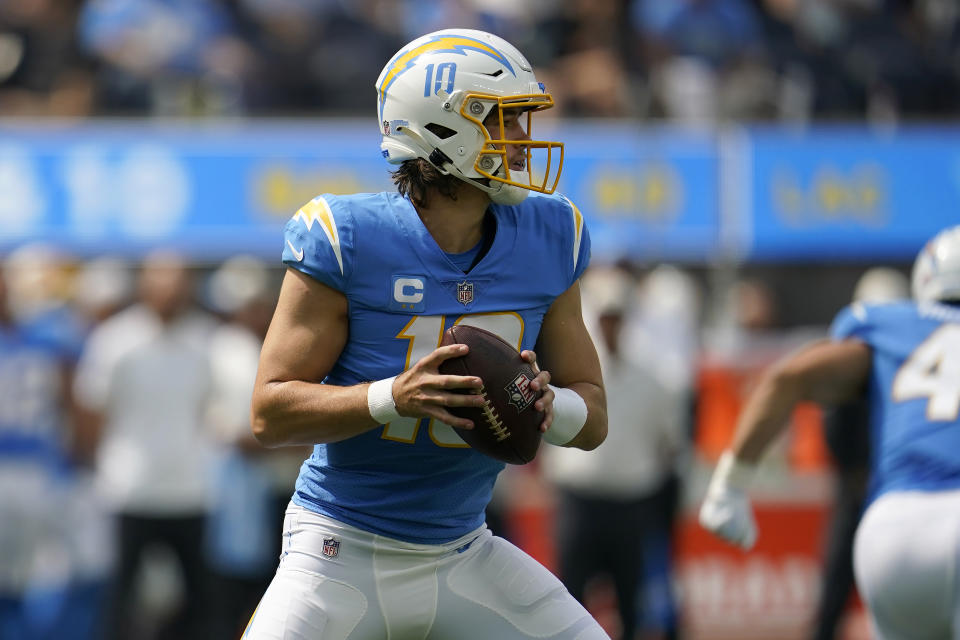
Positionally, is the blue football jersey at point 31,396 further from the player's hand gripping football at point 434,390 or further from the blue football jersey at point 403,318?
the player's hand gripping football at point 434,390

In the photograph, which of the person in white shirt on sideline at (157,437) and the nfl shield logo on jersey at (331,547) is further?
the person in white shirt on sideline at (157,437)

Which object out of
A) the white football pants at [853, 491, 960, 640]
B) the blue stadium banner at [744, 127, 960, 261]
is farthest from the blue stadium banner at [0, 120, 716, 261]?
the white football pants at [853, 491, 960, 640]

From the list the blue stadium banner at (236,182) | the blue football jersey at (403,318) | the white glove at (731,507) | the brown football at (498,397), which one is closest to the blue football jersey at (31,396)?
the blue stadium banner at (236,182)

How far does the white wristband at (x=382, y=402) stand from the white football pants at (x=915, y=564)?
1.72m

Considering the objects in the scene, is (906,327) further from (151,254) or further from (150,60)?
(150,60)

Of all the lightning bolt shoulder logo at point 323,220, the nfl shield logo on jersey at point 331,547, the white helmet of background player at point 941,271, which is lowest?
the nfl shield logo on jersey at point 331,547

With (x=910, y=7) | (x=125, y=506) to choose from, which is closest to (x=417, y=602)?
(x=125, y=506)

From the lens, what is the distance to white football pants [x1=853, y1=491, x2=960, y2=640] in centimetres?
393

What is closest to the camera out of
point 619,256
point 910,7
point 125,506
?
point 125,506

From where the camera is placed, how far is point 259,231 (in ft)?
29.1

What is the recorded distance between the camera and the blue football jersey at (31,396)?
6961mm

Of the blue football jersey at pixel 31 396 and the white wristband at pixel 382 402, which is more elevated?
the white wristband at pixel 382 402

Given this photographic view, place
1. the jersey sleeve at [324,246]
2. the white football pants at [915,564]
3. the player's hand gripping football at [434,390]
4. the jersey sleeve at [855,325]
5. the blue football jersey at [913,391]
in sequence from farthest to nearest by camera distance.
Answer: the jersey sleeve at [855,325], the blue football jersey at [913,391], the white football pants at [915,564], the jersey sleeve at [324,246], the player's hand gripping football at [434,390]

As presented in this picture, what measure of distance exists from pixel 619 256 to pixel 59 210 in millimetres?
3551
